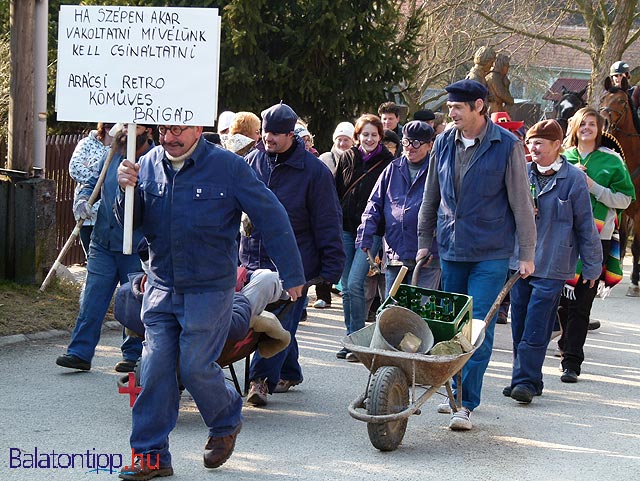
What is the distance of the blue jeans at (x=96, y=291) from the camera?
8.36 metres

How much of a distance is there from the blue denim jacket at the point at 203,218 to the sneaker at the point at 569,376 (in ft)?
12.1

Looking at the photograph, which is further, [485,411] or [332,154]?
[332,154]

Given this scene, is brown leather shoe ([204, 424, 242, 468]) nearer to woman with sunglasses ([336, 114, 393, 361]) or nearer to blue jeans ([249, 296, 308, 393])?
blue jeans ([249, 296, 308, 393])

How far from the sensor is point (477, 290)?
740 cm

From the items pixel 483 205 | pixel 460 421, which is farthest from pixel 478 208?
pixel 460 421

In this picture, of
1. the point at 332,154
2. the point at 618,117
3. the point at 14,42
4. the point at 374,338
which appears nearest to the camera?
the point at 374,338

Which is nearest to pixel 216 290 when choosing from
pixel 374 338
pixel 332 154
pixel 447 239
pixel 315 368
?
pixel 374 338

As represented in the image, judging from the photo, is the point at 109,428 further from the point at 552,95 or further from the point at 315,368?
the point at 552,95

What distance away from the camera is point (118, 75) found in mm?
6238

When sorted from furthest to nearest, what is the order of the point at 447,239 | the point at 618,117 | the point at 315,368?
1. the point at 618,117
2. the point at 315,368
3. the point at 447,239

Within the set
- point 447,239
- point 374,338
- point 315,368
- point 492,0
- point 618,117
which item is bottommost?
point 315,368

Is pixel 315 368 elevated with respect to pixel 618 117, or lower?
lower

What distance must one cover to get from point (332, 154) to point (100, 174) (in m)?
3.73

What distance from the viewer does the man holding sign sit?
5.82 metres
